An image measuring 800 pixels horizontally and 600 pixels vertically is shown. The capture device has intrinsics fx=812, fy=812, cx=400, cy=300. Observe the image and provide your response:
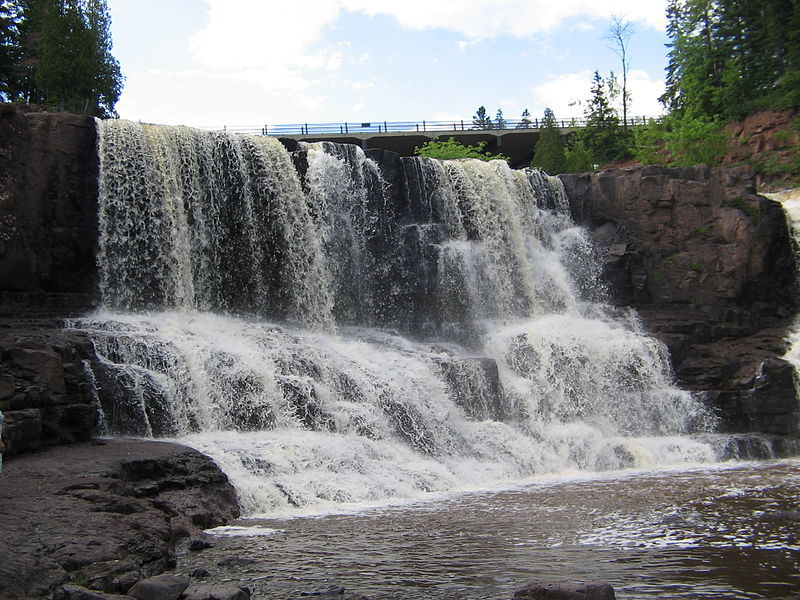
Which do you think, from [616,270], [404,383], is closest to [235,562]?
[404,383]

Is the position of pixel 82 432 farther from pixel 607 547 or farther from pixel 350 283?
pixel 350 283

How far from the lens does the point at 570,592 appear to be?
23.8ft

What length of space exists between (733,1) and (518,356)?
31188mm

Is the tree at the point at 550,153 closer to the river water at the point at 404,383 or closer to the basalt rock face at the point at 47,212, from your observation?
the river water at the point at 404,383

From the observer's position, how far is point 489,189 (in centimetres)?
2630

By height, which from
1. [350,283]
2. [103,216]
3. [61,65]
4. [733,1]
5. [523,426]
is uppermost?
[733,1]

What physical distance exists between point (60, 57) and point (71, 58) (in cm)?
41

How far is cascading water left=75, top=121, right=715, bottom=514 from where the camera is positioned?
15.3m

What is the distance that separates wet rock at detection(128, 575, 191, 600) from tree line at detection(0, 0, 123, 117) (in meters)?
26.2

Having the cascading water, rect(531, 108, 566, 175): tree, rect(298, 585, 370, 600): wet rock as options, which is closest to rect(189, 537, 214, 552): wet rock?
the cascading water

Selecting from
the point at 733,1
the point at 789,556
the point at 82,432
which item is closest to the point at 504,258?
the point at 82,432

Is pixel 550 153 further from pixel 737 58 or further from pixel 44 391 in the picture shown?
→ pixel 44 391

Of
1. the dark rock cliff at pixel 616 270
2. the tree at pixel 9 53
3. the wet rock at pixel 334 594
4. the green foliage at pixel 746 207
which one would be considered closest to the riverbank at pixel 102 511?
the dark rock cliff at pixel 616 270

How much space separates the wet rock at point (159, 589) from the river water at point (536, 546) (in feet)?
2.54
